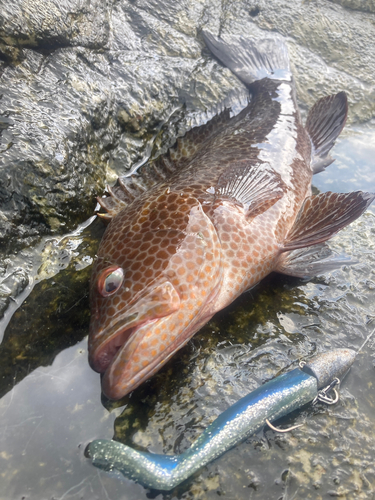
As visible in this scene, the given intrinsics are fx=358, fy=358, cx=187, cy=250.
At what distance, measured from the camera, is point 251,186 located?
326cm

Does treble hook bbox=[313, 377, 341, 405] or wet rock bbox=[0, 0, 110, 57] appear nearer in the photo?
treble hook bbox=[313, 377, 341, 405]

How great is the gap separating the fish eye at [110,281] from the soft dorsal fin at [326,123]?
3.27 m

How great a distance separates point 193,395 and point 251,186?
1.87 m

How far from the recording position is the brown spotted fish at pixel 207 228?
2.24 meters

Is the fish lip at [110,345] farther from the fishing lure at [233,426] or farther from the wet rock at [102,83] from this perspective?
the wet rock at [102,83]

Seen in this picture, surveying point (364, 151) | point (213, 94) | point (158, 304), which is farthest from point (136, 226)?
point (364, 151)

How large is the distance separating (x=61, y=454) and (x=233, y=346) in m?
1.27

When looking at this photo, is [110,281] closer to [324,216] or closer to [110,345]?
[110,345]

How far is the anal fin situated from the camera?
3088mm

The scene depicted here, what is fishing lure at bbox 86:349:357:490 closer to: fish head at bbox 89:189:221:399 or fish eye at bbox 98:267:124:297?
fish head at bbox 89:189:221:399

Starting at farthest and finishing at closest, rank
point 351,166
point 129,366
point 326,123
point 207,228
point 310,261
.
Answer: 1. point 351,166
2. point 326,123
3. point 310,261
4. point 207,228
5. point 129,366

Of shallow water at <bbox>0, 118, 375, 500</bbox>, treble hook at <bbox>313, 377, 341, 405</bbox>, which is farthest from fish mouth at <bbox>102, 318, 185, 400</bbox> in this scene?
treble hook at <bbox>313, 377, 341, 405</bbox>

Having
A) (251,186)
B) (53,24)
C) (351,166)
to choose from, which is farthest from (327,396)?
(53,24)

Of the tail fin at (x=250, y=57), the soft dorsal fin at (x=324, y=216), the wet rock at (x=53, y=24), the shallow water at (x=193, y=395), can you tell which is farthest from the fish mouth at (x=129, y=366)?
the tail fin at (x=250, y=57)
